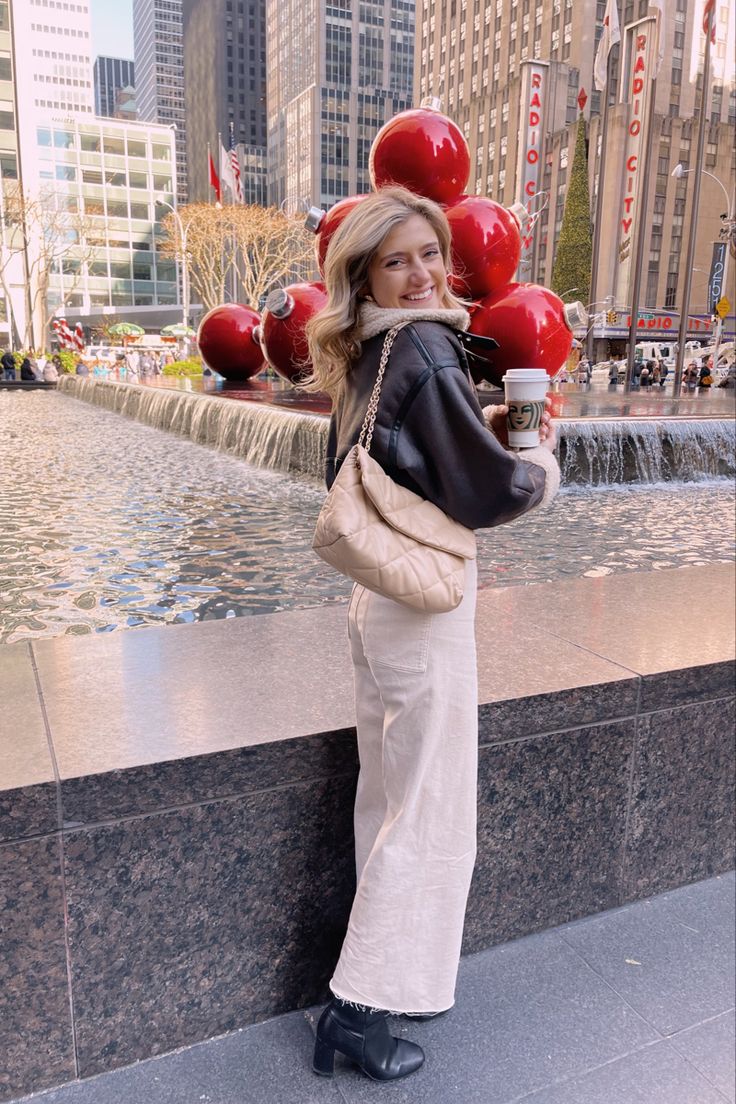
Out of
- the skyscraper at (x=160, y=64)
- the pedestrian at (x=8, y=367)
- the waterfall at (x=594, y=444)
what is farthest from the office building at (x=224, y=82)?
the waterfall at (x=594, y=444)

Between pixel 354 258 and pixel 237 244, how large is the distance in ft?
131

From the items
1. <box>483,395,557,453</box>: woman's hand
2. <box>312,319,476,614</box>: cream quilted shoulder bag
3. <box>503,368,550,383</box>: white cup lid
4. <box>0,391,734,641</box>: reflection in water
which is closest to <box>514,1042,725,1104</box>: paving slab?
<box>312,319,476,614</box>: cream quilted shoulder bag

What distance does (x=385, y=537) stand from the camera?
4.91ft

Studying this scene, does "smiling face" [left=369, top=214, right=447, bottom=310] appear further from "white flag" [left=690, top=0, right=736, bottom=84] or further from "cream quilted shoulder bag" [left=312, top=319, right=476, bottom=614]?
"white flag" [left=690, top=0, right=736, bottom=84]

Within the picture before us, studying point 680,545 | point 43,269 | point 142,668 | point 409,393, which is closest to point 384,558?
point 409,393

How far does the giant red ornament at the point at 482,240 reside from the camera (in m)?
6.00

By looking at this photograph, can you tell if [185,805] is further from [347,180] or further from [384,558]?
[347,180]

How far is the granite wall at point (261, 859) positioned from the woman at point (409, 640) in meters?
0.22

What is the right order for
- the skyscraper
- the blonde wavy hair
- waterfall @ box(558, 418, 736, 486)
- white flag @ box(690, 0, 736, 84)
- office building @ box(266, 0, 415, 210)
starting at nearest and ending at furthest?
1. the blonde wavy hair
2. waterfall @ box(558, 418, 736, 486)
3. white flag @ box(690, 0, 736, 84)
4. the skyscraper
5. office building @ box(266, 0, 415, 210)

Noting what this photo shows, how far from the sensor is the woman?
4.98 feet

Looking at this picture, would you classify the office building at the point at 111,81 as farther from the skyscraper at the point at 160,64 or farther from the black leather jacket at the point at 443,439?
the black leather jacket at the point at 443,439

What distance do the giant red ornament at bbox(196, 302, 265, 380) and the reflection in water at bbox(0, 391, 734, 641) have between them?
3277mm

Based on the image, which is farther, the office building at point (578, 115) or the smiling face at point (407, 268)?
the office building at point (578, 115)

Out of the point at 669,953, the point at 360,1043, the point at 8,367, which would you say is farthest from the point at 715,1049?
the point at 8,367
